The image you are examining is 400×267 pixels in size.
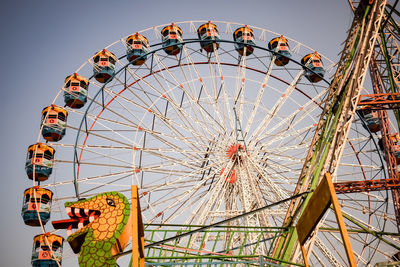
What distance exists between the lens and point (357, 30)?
9398mm

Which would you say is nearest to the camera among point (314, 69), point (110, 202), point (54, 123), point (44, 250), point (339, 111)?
point (110, 202)

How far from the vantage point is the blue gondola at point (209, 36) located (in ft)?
60.4

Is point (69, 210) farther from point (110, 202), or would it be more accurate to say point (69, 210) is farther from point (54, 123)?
point (54, 123)

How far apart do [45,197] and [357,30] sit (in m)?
12.9

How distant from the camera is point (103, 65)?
17453 millimetres

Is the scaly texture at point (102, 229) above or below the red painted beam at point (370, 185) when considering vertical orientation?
below

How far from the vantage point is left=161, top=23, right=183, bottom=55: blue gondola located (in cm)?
1841

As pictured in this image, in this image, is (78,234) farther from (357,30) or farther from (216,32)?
(216,32)

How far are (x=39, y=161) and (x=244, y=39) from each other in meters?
11.3

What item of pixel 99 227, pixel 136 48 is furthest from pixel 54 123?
pixel 99 227

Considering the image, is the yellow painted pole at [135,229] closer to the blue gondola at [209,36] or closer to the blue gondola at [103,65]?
Result: the blue gondola at [103,65]

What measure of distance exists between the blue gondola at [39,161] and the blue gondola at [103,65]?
13.7 ft

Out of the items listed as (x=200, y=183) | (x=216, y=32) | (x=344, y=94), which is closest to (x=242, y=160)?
(x=200, y=183)

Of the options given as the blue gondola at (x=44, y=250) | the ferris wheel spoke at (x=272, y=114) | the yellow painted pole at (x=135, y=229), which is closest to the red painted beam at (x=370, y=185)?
the ferris wheel spoke at (x=272, y=114)
